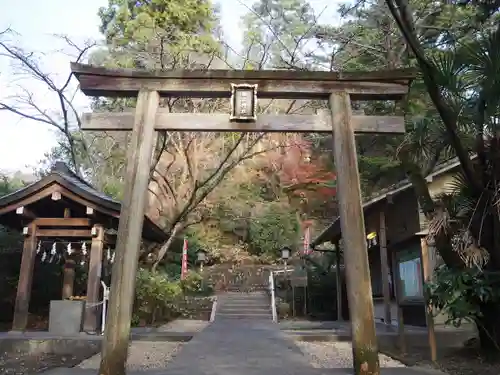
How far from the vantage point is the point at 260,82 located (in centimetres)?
670

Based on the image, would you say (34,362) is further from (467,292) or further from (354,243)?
(467,292)

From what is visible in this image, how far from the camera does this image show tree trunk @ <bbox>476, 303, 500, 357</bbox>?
720 centimetres

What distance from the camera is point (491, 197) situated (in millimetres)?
7164

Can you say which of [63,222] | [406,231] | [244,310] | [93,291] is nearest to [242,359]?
[93,291]

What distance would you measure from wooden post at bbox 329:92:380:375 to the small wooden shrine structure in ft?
23.9

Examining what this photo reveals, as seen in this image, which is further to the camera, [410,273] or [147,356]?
[410,273]

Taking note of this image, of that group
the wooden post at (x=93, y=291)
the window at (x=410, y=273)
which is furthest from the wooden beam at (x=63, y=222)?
the window at (x=410, y=273)

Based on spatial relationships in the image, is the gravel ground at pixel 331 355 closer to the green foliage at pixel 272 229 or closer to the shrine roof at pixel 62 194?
the shrine roof at pixel 62 194

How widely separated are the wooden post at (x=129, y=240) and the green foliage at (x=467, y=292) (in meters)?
4.83

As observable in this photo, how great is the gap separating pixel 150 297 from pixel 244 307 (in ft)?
17.7

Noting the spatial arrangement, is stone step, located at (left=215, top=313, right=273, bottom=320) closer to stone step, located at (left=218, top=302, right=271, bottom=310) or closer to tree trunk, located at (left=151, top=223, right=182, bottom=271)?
stone step, located at (left=218, top=302, right=271, bottom=310)

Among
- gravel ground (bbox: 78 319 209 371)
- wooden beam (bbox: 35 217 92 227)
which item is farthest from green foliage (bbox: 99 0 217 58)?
gravel ground (bbox: 78 319 209 371)

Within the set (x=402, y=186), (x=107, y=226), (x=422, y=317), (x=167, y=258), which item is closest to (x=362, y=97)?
(x=402, y=186)

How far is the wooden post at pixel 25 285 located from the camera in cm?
1170
